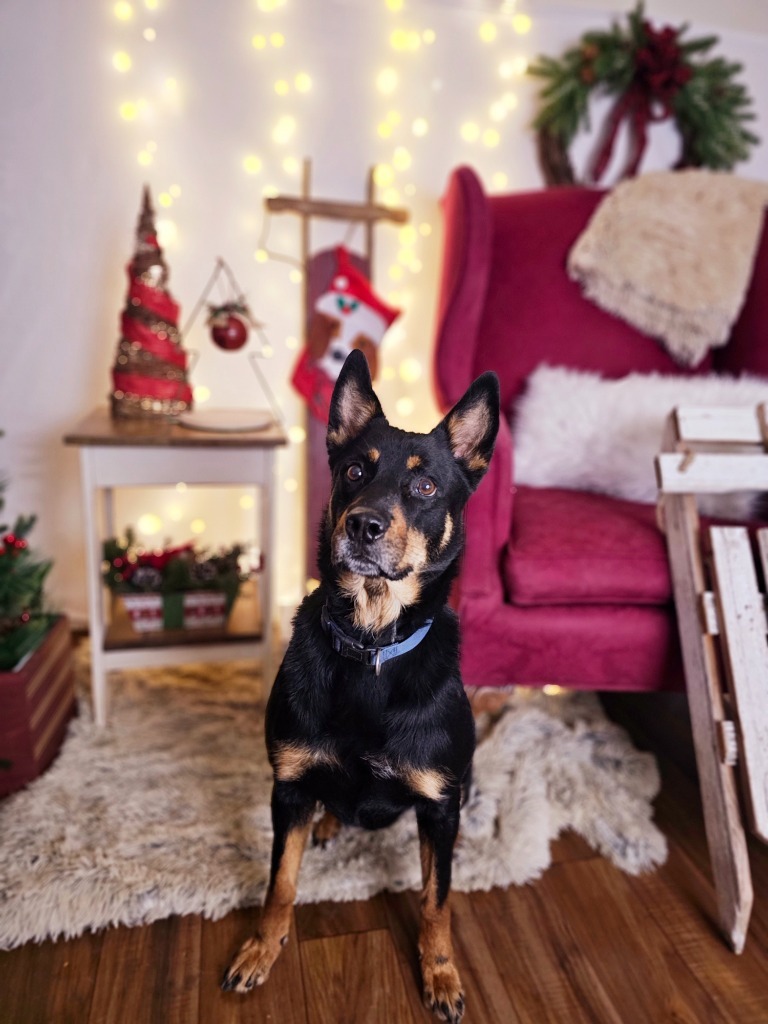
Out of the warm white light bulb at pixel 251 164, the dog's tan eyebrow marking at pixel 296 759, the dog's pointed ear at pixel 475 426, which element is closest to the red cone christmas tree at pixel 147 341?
the warm white light bulb at pixel 251 164

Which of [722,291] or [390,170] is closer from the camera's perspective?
[722,291]

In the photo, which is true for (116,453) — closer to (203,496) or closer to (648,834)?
(203,496)

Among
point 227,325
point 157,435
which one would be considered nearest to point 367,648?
point 157,435

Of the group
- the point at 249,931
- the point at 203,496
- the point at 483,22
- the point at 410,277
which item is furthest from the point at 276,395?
the point at 249,931

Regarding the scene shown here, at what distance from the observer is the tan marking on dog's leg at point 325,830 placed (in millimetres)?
1499

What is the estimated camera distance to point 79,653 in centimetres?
231

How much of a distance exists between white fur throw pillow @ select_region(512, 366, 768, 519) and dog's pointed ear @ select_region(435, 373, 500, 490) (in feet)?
2.68

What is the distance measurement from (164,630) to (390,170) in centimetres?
176

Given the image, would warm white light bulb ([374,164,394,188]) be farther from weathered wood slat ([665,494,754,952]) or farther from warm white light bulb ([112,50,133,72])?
weathered wood slat ([665,494,754,952])

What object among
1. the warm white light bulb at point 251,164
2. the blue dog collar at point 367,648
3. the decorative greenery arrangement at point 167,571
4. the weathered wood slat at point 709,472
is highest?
the warm white light bulb at point 251,164

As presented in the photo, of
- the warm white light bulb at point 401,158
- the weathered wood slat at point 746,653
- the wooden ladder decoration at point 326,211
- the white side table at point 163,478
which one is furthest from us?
the warm white light bulb at point 401,158

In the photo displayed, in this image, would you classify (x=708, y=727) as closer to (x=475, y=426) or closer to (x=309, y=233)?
(x=475, y=426)

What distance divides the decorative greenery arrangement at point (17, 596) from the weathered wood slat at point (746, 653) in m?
1.63

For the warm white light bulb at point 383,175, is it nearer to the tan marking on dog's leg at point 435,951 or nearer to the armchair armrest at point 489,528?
the armchair armrest at point 489,528
